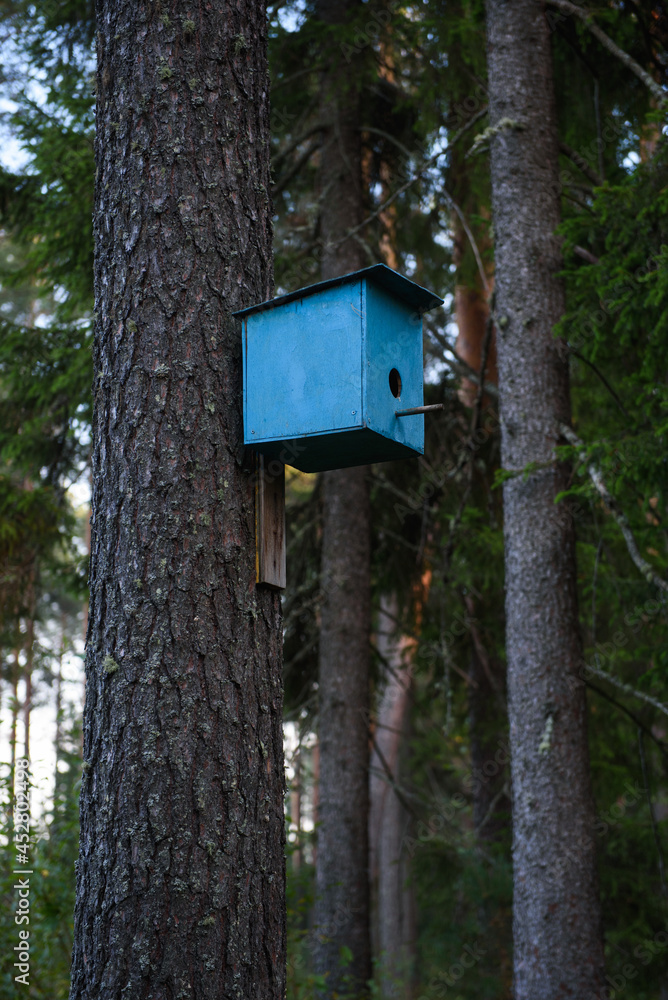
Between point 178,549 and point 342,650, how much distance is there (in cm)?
460

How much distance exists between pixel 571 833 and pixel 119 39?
11.9 ft

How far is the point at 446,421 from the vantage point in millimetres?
Answer: 7031

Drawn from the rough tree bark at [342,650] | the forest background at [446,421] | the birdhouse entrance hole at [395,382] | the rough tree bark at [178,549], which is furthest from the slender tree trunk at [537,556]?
the rough tree bark at [178,549]

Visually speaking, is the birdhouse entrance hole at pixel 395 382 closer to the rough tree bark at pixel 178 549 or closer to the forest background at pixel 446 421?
the rough tree bark at pixel 178 549

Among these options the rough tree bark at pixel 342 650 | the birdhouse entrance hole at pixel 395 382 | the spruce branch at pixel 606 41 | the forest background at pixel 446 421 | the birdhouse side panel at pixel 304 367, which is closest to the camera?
the birdhouse side panel at pixel 304 367

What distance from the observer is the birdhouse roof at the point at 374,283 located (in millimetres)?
2117

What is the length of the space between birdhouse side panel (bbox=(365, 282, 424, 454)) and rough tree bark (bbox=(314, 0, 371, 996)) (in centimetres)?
412

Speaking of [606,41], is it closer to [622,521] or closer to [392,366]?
[622,521]

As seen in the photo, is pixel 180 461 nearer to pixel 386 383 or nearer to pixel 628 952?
pixel 386 383

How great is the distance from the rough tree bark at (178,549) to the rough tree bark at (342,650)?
4.27 m

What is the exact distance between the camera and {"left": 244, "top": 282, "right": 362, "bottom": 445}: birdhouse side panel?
210 cm

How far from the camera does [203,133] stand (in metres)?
2.16

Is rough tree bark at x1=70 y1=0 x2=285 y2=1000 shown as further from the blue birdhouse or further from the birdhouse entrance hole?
the birdhouse entrance hole

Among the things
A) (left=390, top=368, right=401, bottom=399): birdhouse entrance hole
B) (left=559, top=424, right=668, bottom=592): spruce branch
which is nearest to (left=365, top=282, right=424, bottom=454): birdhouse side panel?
(left=390, top=368, right=401, bottom=399): birdhouse entrance hole
